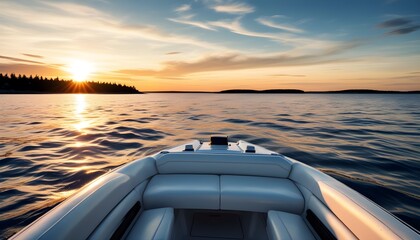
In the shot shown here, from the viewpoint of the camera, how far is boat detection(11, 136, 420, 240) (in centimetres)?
209

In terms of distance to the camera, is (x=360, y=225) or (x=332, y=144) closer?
(x=360, y=225)

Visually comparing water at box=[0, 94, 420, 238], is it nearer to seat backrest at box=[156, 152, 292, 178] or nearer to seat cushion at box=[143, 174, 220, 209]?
seat cushion at box=[143, 174, 220, 209]

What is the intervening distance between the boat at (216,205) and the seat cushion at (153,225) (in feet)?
0.04

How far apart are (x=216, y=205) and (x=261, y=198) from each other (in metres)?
0.66

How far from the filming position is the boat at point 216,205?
209 cm

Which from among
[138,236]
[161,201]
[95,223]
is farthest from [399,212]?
[95,223]

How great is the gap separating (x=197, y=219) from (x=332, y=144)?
9.99 m

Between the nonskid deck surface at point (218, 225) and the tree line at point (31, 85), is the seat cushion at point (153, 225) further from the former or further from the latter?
the tree line at point (31, 85)

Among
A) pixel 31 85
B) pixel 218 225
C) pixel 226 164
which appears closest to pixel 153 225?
pixel 218 225

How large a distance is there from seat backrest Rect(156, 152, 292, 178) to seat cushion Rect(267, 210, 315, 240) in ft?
2.86

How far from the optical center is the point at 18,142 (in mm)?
10859

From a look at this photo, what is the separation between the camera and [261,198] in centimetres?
317

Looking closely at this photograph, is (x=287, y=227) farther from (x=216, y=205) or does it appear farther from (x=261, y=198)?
(x=216, y=205)

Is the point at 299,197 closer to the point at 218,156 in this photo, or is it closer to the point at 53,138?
the point at 218,156
